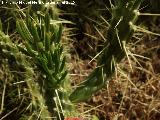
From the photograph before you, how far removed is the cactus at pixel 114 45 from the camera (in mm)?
1778

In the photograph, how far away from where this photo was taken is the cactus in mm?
1778

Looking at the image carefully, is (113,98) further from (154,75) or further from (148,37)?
(148,37)

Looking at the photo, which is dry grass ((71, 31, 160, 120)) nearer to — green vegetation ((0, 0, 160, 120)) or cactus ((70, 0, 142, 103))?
green vegetation ((0, 0, 160, 120))

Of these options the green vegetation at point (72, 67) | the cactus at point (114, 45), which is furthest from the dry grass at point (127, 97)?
the cactus at point (114, 45)

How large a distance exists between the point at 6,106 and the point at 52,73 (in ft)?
2.55

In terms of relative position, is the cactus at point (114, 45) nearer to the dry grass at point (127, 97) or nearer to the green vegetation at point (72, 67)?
the green vegetation at point (72, 67)

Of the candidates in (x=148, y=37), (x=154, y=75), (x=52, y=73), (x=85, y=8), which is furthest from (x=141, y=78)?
(x=52, y=73)

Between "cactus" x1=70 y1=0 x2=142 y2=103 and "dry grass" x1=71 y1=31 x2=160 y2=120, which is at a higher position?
"cactus" x1=70 y1=0 x2=142 y2=103

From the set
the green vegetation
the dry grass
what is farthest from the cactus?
the dry grass

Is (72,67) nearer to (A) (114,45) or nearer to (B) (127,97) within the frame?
(B) (127,97)

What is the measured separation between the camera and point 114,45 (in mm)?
1927

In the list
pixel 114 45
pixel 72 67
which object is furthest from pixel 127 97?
pixel 114 45

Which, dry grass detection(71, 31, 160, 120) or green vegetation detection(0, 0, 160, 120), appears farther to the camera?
dry grass detection(71, 31, 160, 120)

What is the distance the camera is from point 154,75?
8.73 feet
